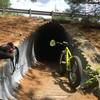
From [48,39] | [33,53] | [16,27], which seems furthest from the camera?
[48,39]

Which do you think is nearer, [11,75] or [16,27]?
[11,75]

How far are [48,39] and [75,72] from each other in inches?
410

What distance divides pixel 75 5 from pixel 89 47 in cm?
663

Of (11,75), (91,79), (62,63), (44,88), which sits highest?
(11,75)

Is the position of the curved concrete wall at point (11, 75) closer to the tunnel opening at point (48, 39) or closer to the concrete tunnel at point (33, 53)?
the concrete tunnel at point (33, 53)

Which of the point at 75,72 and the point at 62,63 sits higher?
the point at 75,72

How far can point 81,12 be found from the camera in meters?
23.5

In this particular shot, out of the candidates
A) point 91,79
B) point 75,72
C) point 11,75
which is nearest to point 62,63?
point 75,72

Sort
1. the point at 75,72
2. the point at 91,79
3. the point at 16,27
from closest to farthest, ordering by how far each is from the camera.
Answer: the point at 91,79 < the point at 75,72 < the point at 16,27

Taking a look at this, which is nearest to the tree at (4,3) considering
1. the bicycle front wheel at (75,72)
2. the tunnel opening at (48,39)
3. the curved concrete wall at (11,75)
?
the tunnel opening at (48,39)

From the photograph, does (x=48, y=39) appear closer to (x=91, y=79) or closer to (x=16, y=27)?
(x=16, y=27)

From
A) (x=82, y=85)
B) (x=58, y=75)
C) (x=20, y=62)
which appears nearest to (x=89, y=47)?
(x=58, y=75)

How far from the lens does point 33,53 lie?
69.2 feet

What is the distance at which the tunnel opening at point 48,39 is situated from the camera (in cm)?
2262
